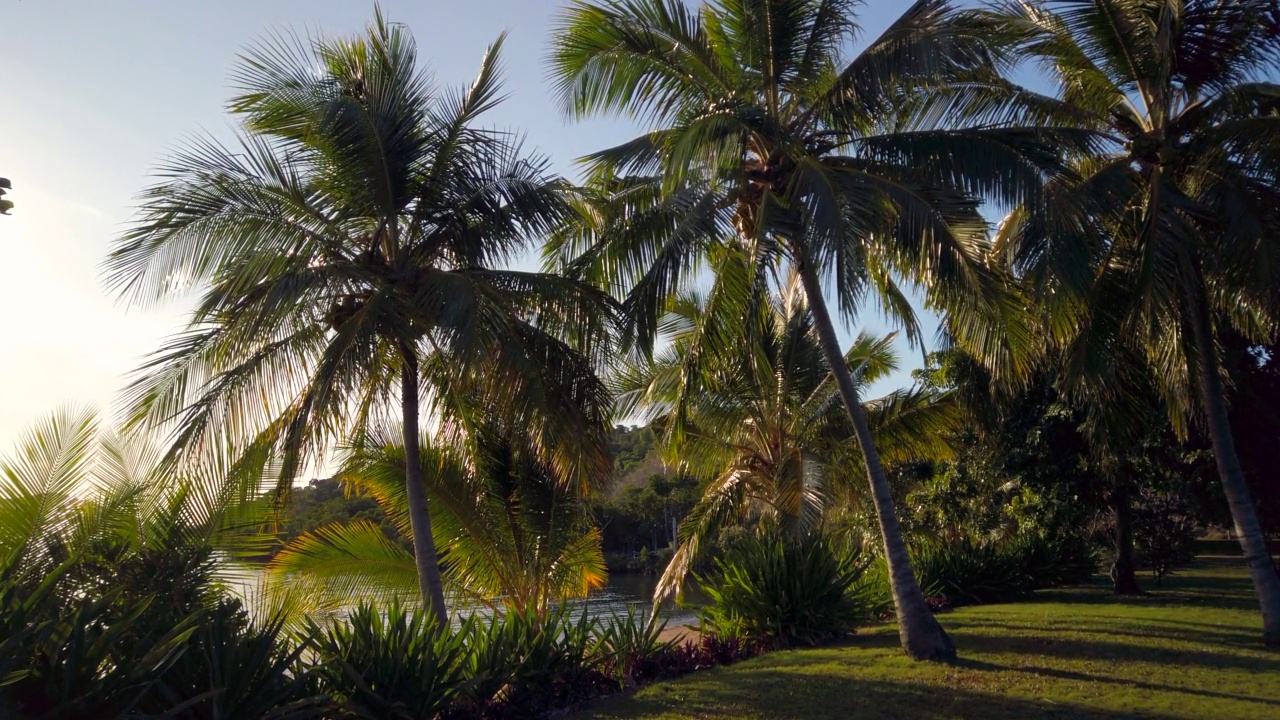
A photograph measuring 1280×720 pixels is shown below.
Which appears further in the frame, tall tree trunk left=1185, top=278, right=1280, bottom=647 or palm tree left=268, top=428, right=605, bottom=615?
palm tree left=268, top=428, right=605, bottom=615

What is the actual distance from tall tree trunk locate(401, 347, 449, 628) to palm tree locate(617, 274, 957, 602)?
20.1ft

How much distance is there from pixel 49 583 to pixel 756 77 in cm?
875

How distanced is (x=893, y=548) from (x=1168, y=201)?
4.82 m

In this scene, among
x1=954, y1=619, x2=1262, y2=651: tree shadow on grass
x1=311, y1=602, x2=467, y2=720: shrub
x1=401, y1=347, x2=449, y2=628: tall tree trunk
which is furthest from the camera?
x1=954, y1=619, x2=1262, y2=651: tree shadow on grass

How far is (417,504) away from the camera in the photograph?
9938mm

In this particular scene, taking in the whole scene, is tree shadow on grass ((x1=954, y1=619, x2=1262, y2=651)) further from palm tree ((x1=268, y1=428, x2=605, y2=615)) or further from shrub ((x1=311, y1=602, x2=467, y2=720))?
shrub ((x1=311, y1=602, x2=467, y2=720))

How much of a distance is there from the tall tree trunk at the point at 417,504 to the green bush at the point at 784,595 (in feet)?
14.7

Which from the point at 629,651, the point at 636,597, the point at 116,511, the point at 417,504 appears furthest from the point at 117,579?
the point at 636,597

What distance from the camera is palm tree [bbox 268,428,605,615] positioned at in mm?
11828

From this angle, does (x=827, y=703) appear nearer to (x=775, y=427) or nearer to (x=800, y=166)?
(x=800, y=166)

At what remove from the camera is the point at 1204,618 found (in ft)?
43.7

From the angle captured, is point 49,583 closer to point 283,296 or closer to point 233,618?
point 233,618

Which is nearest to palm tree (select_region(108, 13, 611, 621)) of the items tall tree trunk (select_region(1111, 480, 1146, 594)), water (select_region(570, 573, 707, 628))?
water (select_region(570, 573, 707, 628))

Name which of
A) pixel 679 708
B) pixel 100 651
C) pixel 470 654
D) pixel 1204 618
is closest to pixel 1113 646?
pixel 1204 618
